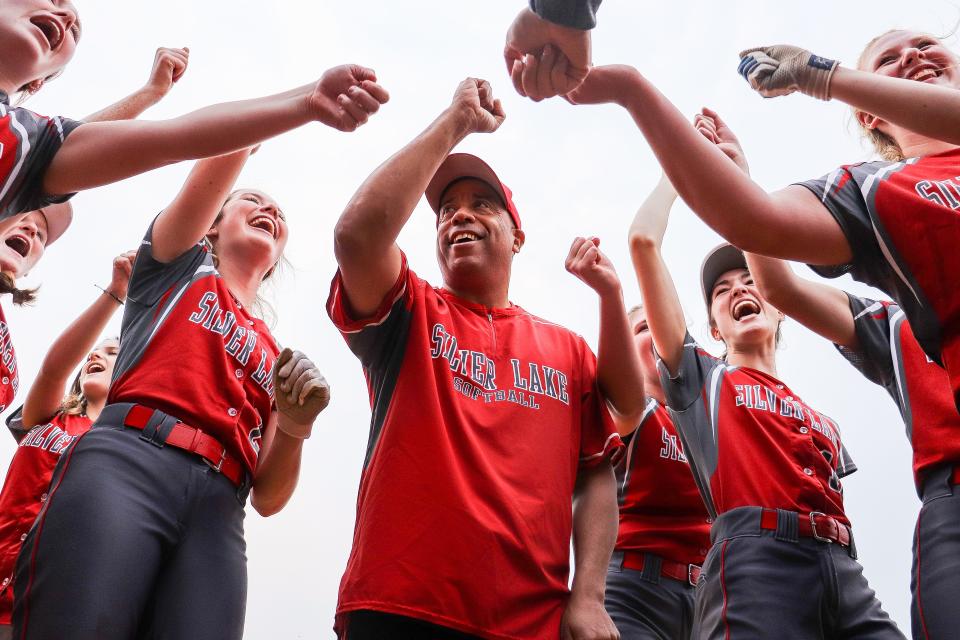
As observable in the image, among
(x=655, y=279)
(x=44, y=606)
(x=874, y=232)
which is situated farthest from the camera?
(x=655, y=279)

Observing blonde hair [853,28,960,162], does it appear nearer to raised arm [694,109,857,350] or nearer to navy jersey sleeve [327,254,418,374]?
raised arm [694,109,857,350]

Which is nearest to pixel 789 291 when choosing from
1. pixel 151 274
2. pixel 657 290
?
pixel 657 290

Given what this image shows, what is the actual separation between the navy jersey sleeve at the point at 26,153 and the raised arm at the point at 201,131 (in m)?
0.02

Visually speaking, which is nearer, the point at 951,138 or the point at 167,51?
the point at 951,138

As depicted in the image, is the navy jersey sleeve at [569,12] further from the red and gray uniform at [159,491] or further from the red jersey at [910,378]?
the red and gray uniform at [159,491]

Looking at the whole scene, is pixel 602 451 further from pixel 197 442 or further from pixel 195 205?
pixel 195 205

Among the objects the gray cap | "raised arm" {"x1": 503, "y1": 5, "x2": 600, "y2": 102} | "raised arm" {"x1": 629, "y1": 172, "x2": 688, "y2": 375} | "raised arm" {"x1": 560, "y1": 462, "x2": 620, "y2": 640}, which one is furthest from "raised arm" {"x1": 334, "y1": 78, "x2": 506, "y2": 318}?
the gray cap

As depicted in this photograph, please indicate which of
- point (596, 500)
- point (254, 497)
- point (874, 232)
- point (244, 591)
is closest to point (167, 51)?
point (254, 497)

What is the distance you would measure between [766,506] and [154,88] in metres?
2.45

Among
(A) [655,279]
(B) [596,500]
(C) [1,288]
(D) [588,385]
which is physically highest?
(A) [655,279]

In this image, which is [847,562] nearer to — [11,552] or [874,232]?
[874,232]

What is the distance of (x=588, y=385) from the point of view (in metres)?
2.11

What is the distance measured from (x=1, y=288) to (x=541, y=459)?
1.94 metres

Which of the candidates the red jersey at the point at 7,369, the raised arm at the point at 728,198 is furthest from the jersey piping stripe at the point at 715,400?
the red jersey at the point at 7,369
